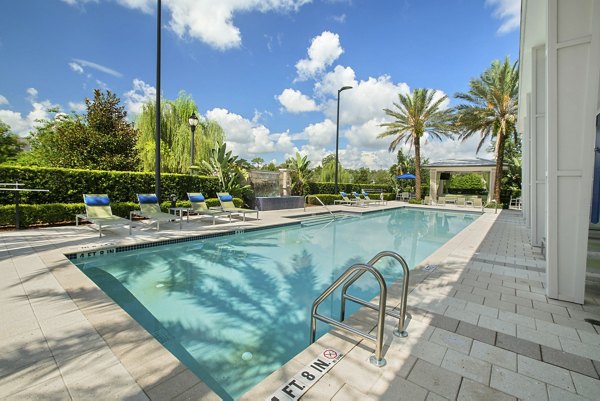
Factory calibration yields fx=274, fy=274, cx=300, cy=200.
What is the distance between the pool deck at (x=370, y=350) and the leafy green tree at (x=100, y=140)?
1186 cm

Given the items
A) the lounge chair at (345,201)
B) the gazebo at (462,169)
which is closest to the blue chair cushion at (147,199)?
the lounge chair at (345,201)

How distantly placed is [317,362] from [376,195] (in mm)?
26334

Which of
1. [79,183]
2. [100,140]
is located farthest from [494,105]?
[100,140]

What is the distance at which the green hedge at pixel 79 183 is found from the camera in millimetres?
8977

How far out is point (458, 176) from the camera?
35.5m

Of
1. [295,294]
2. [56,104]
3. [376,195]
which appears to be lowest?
[295,294]

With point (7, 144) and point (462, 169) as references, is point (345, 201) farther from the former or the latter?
point (7, 144)

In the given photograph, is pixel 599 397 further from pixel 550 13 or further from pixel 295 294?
pixel 550 13

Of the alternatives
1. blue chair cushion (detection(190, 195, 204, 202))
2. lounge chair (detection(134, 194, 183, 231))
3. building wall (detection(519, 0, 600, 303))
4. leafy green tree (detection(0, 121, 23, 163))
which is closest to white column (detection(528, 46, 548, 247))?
building wall (detection(519, 0, 600, 303))

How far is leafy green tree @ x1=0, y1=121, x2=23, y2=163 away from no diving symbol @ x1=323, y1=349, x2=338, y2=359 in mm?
31888

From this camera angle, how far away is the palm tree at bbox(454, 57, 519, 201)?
1842 cm

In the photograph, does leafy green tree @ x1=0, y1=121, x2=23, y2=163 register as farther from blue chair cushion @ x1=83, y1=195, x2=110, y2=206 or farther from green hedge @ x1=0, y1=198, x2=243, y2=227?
blue chair cushion @ x1=83, y1=195, x2=110, y2=206

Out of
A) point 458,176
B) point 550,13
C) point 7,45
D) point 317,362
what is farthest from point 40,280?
point 458,176

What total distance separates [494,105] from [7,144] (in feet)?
135
